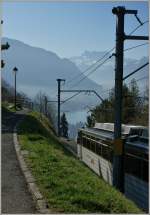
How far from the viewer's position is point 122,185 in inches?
614

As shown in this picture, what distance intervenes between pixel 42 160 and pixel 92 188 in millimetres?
4431

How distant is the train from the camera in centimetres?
1300

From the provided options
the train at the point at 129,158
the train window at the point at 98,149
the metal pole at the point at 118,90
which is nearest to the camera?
the train at the point at 129,158

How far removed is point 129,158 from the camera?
1506 cm

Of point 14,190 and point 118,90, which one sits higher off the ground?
point 118,90

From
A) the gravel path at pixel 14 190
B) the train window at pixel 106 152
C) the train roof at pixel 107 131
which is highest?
the train roof at pixel 107 131

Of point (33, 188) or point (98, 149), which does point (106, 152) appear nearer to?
point (98, 149)

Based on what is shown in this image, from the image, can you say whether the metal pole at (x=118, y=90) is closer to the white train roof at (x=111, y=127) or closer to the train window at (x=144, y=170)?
the white train roof at (x=111, y=127)

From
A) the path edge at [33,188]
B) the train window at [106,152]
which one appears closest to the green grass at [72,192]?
the path edge at [33,188]

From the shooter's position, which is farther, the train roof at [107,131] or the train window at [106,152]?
the train window at [106,152]

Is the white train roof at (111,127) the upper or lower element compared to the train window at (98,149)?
upper

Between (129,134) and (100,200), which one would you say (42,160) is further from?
(100,200)

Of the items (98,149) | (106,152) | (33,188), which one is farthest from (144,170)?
(98,149)

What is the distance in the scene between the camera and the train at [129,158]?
13.0 meters
